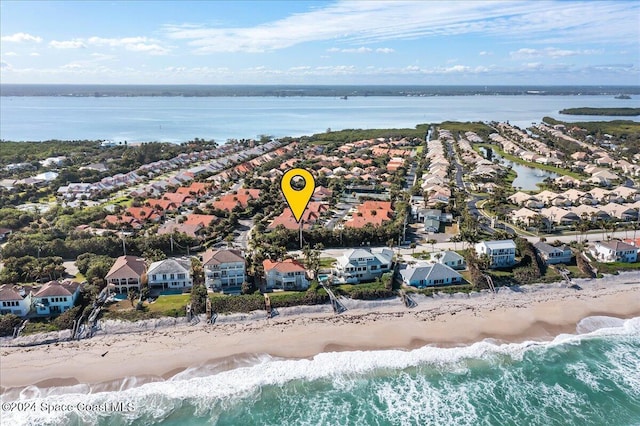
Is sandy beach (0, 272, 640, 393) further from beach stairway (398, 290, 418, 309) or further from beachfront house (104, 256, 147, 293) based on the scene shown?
beachfront house (104, 256, 147, 293)

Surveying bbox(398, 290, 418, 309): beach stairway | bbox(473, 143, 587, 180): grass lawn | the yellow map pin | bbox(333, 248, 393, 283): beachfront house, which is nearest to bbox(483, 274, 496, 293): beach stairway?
bbox(398, 290, 418, 309): beach stairway

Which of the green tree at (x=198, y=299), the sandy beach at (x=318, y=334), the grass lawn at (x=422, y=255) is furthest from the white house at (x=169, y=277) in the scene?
the grass lawn at (x=422, y=255)

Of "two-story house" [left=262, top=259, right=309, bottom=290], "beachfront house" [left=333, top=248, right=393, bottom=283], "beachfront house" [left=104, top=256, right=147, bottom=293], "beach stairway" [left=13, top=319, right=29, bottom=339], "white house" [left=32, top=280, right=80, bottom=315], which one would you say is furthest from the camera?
"beachfront house" [left=333, top=248, right=393, bottom=283]

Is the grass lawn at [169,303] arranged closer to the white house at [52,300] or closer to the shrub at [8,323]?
the white house at [52,300]

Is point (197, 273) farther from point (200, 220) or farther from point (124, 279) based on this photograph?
point (200, 220)

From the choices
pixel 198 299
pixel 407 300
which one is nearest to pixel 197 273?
pixel 198 299

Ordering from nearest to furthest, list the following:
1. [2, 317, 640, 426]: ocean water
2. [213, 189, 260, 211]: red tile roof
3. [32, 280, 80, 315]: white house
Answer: [2, 317, 640, 426]: ocean water
[32, 280, 80, 315]: white house
[213, 189, 260, 211]: red tile roof

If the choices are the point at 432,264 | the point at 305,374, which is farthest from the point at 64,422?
the point at 432,264
